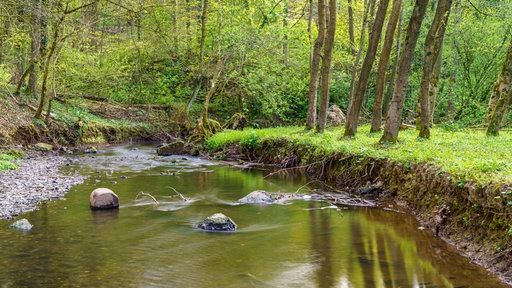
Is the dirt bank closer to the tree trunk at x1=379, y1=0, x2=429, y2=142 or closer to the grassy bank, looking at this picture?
the grassy bank

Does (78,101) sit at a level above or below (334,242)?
above

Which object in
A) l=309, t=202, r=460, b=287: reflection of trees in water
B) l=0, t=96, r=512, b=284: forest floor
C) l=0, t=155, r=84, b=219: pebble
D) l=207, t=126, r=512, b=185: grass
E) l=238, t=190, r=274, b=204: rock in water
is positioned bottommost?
l=0, t=155, r=84, b=219: pebble

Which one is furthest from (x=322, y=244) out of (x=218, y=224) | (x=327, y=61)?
(x=327, y=61)

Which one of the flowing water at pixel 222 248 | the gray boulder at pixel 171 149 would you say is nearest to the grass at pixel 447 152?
the flowing water at pixel 222 248

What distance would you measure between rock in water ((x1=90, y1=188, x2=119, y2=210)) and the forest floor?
1293 millimetres

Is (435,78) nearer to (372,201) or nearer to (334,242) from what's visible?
(372,201)

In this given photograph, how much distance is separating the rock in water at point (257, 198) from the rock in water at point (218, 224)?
239 cm

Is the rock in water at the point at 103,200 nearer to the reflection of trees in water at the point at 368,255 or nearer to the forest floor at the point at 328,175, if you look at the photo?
the forest floor at the point at 328,175

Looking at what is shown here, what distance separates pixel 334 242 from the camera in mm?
7832

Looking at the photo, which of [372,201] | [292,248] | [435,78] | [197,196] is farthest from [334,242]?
[435,78]

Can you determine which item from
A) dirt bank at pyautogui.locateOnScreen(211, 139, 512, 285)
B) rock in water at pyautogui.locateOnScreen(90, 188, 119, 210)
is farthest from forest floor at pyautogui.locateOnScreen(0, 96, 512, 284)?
rock in water at pyautogui.locateOnScreen(90, 188, 119, 210)

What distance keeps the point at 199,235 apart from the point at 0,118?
13.6 meters

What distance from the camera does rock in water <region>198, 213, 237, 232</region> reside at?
8.55m

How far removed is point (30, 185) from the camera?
38.1 ft
